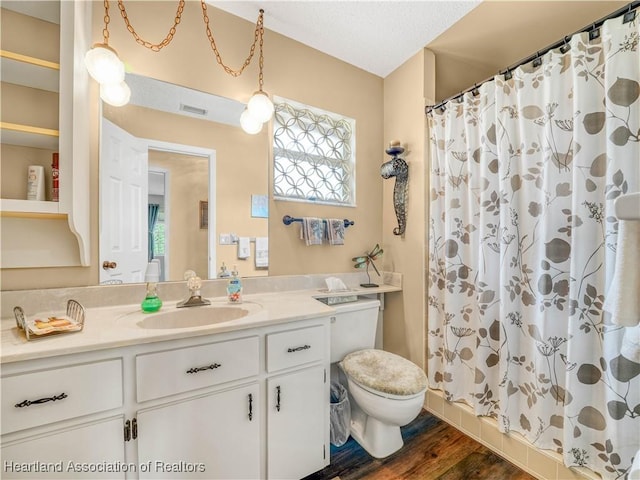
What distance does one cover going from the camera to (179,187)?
150cm

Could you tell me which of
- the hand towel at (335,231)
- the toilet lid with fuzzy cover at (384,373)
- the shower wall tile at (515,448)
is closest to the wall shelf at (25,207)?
the hand towel at (335,231)

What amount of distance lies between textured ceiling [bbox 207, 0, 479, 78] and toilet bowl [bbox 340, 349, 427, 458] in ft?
6.77

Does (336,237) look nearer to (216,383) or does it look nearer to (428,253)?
(428,253)

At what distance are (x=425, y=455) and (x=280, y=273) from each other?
1.31m

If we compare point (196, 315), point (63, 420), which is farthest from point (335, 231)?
point (63, 420)

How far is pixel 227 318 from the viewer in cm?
138

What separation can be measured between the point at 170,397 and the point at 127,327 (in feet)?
1.03

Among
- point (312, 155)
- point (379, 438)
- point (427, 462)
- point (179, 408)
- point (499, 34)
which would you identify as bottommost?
point (427, 462)

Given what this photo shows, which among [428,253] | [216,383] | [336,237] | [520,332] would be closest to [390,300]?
[428,253]

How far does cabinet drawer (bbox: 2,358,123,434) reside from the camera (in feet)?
2.59

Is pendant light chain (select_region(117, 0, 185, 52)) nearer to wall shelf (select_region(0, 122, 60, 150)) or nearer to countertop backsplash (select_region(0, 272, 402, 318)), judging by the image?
wall shelf (select_region(0, 122, 60, 150))

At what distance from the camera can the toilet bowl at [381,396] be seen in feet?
4.42

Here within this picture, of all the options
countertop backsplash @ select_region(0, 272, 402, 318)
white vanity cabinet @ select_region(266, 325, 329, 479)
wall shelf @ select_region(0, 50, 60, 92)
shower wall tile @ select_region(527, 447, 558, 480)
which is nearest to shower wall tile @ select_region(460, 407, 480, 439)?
shower wall tile @ select_region(527, 447, 558, 480)

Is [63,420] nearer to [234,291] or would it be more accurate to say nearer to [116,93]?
[234,291]
